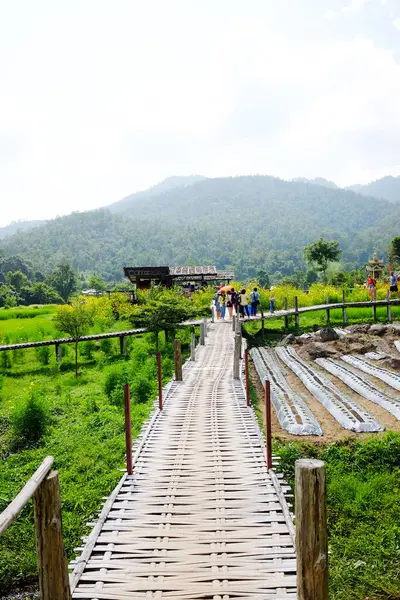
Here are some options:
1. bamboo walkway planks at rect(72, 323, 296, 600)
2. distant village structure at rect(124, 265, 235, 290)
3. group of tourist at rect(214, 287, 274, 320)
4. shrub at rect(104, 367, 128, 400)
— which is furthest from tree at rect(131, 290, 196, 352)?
distant village structure at rect(124, 265, 235, 290)

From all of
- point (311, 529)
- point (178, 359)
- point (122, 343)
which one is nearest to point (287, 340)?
point (122, 343)

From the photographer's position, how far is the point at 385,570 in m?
5.72

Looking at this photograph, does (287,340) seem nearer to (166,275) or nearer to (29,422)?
(29,422)

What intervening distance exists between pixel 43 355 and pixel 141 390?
8601 mm

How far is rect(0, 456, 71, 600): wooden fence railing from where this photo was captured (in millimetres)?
3539

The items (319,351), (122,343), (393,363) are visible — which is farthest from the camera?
(122,343)

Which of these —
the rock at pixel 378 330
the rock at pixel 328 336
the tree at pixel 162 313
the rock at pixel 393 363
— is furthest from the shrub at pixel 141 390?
the rock at pixel 378 330

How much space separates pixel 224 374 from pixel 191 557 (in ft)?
29.3

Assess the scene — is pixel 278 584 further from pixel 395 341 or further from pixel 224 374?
pixel 395 341

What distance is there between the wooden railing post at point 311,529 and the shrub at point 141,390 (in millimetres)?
10031

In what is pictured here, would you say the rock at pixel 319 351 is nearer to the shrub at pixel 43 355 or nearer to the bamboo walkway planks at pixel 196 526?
the bamboo walkway planks at pixel 196 526

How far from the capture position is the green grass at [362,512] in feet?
18.1

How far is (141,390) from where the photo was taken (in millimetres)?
13953

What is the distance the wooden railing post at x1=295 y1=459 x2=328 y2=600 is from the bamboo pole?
6.03 feet
